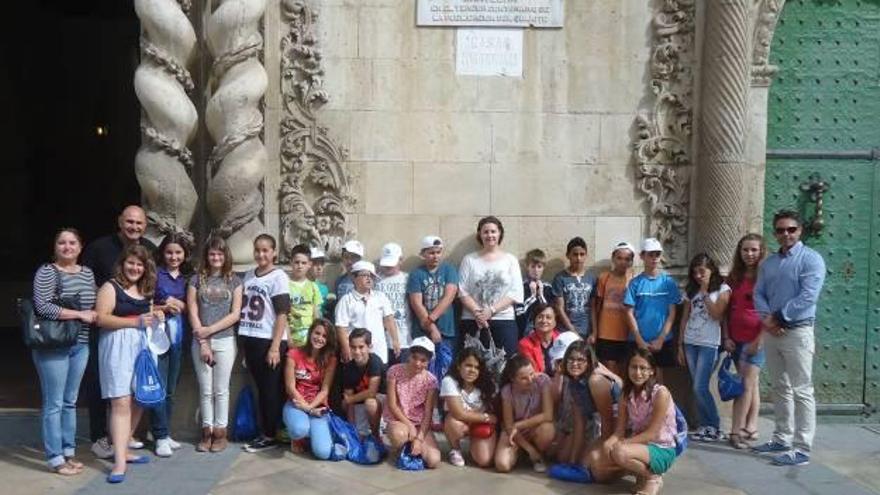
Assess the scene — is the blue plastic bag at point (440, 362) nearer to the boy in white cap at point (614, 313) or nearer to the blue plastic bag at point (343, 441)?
the blue plastic bag at point (343, 441)

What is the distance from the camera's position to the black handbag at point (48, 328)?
5441mm

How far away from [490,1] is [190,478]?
173 inches

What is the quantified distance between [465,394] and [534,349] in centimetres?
64

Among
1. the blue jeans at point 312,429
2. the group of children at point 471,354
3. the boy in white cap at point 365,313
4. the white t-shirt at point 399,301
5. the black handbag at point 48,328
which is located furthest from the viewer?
the white t-shirt at point 399,301

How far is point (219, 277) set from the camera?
20.5 feet

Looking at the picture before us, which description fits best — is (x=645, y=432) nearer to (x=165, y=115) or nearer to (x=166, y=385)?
(x=166, y=385)

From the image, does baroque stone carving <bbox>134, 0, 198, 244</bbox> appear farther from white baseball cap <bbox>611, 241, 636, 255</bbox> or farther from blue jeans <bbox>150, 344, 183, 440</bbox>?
white baseball cap <bbox>611, 241, 636, 255</bbox>

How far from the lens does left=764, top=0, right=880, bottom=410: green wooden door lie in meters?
7.60

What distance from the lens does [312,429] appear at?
620 centimetres

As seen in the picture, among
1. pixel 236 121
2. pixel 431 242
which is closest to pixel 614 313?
pixel 431 242

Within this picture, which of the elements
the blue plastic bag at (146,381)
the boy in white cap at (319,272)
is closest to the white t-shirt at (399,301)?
the boy in white cap at (319,272)

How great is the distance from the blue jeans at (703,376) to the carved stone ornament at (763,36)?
2.36 m

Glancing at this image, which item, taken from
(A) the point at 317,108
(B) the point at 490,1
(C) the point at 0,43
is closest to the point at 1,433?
(A) the point at 317,108

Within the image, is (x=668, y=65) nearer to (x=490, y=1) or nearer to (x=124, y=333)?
(x=490, y=1)
